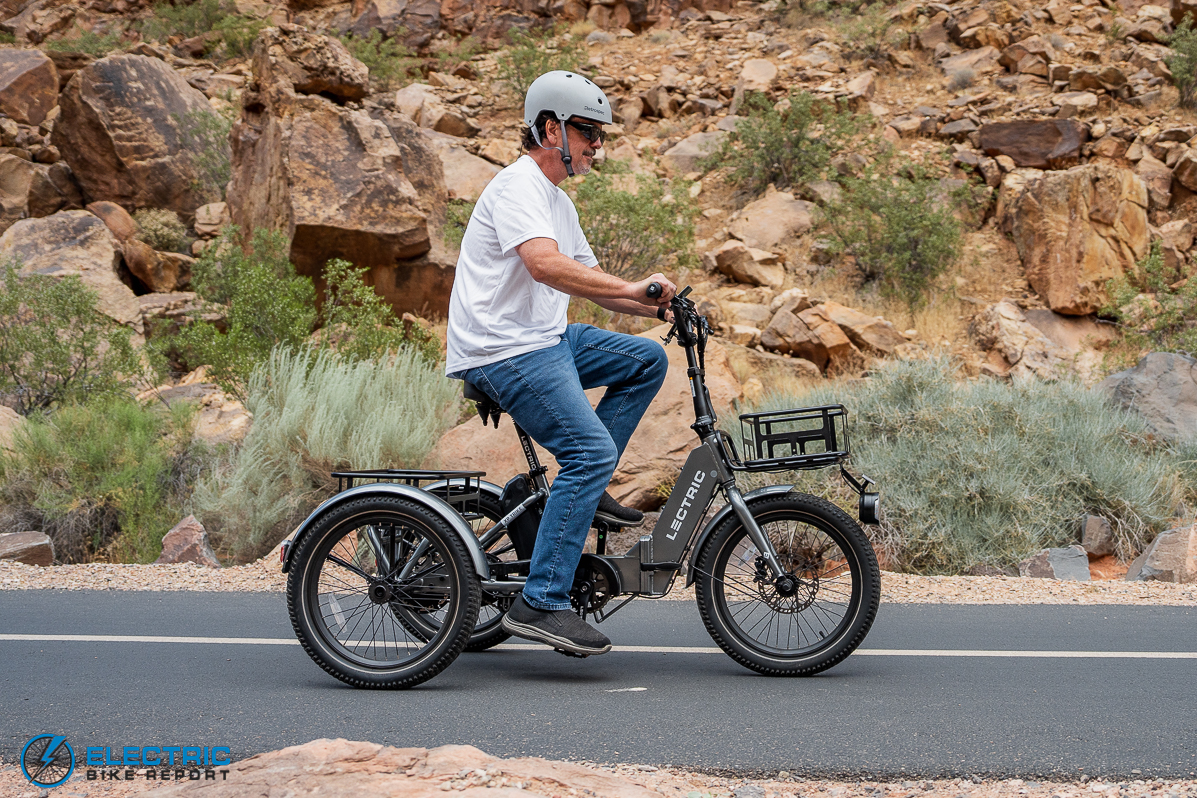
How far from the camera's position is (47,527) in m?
9.32

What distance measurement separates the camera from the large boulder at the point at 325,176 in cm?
1466

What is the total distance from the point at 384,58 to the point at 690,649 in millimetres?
27084

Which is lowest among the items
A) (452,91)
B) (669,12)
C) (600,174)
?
(600,174)

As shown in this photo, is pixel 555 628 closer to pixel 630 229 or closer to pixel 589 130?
pixel 589 130

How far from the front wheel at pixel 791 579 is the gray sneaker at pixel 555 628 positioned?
511 millimetres

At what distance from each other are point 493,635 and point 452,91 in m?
25.5

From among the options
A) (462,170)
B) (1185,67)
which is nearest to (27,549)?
(462,170)

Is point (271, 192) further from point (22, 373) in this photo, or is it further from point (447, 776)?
point (447, 776)

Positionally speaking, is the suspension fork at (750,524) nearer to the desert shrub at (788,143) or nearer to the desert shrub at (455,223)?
the desert shrub at (455,223)

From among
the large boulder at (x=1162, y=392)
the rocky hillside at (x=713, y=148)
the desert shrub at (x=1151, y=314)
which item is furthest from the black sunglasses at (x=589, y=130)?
the desert shrub at (x=1151, y=314)

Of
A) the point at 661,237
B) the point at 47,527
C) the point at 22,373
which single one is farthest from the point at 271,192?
the point at 47,527

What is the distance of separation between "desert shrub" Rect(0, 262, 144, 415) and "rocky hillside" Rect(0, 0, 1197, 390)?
2763 millimetres

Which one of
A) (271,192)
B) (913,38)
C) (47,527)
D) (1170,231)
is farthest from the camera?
(913,38)

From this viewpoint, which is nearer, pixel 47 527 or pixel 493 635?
pixel 493 635
